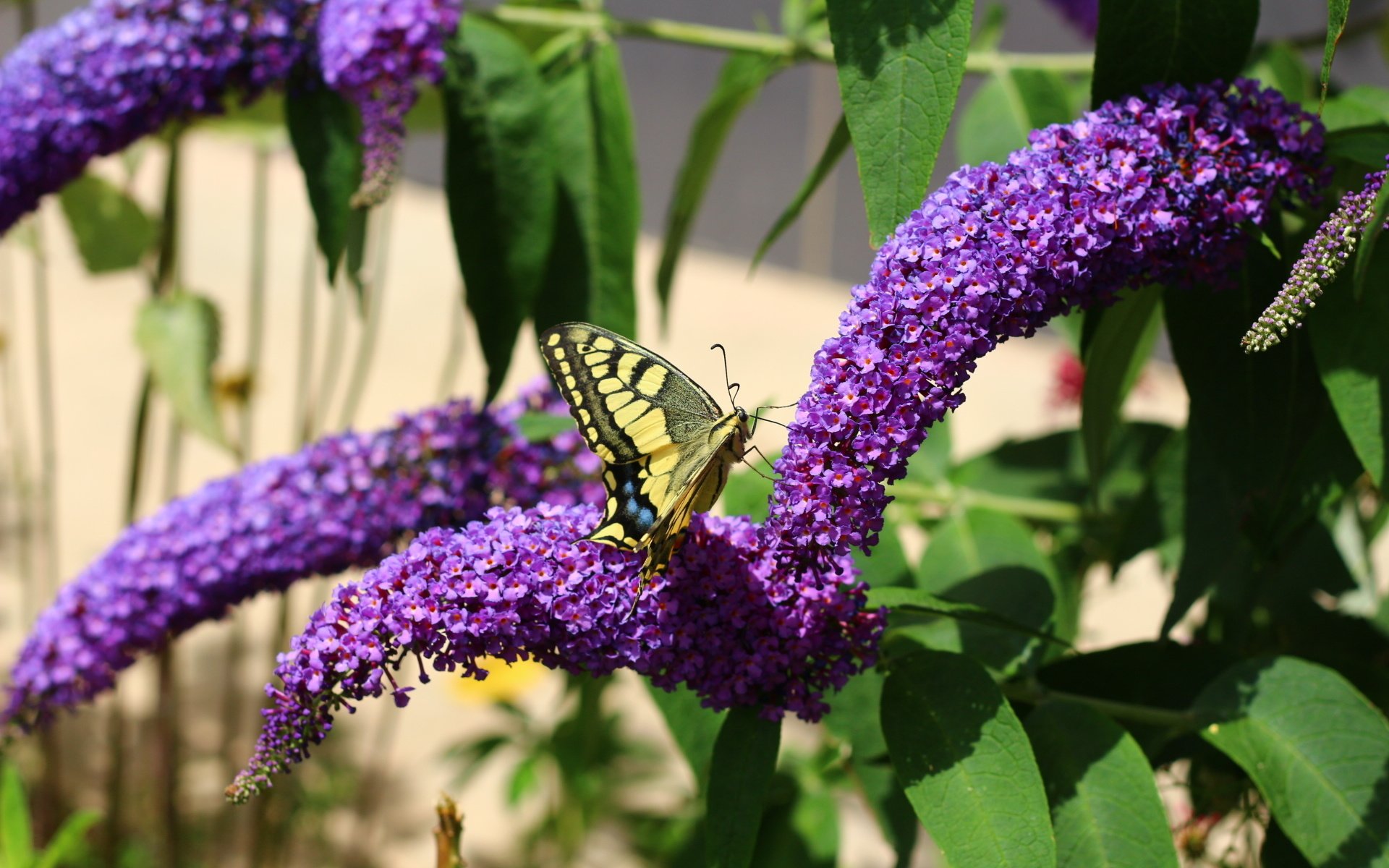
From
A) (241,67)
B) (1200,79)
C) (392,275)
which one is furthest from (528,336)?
(1200,79)

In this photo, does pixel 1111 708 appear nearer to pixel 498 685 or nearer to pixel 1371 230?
pixel 1371 230

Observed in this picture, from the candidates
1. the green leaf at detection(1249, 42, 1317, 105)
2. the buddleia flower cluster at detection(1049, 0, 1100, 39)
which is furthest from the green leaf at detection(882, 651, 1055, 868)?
the buddleia flower cluster at detection(1049, 0, 1100, 39)

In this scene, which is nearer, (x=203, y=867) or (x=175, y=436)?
(x=175, y=436)

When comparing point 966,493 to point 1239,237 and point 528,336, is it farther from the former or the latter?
point 528,336

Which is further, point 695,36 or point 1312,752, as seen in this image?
point 695,36

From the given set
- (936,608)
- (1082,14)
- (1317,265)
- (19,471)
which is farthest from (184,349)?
(1082,14)

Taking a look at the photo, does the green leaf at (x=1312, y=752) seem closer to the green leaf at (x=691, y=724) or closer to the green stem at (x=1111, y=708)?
the green stem at (x=1111, y=708)
